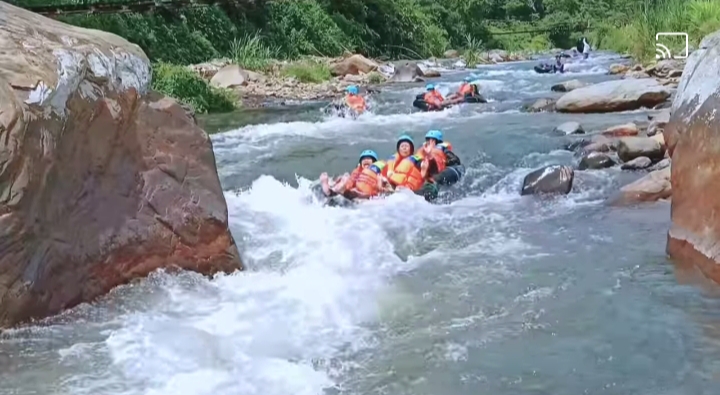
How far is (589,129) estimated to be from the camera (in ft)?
40.6

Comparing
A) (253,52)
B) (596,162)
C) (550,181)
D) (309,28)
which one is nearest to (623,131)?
(596,162)

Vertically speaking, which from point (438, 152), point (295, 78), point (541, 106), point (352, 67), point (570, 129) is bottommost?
point (352, 67)

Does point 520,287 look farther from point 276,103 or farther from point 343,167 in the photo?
point 276,103

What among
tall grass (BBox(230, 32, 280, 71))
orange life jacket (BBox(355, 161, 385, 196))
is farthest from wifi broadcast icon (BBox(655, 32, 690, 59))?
orange life jacket (BBox(355, 161, 385, 196))

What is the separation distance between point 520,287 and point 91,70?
3.14 meters

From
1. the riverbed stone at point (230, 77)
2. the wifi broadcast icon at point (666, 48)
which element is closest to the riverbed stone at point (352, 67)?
the riverbed stone at point (230, 77)

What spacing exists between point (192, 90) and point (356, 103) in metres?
3.31

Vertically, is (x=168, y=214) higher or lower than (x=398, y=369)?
higher

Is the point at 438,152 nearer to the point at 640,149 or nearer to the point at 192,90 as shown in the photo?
the point at 640,149

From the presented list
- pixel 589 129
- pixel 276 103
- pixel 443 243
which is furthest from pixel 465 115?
pixel 443 243

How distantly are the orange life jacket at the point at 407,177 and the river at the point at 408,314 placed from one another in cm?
30

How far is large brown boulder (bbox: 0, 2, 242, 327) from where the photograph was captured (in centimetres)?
458

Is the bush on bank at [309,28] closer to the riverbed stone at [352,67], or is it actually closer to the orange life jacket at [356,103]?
the riverbed stone at [352,67]

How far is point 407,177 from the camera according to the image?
9039 millimetres
